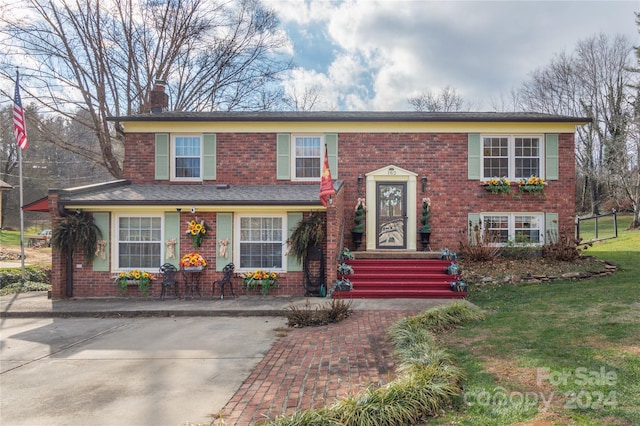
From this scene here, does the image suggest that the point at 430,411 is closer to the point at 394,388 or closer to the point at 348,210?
the point at 394,388

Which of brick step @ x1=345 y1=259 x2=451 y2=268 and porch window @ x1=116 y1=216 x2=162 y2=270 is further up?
porch window @ x1=116 y1=216 x2=162 y2=270

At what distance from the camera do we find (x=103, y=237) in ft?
34.3

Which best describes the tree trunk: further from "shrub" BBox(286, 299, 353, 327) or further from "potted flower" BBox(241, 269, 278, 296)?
"shrub" BBox(286, 299, 353, 327)

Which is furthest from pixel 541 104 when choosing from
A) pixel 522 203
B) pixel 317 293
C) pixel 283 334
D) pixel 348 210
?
pixel 283 334

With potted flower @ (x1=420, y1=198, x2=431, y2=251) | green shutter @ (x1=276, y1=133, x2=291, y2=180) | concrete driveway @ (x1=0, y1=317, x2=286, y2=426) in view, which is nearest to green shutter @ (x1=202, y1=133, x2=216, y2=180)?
green shutter @ (x1=276, y1=133, x2=291, y2=180)

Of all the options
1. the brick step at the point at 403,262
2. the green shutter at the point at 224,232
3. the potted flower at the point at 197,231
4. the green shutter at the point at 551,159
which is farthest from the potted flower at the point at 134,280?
the green shutter at the point at 551,159

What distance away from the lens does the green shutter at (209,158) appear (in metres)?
12.8

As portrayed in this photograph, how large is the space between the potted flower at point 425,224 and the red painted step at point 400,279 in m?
1.20

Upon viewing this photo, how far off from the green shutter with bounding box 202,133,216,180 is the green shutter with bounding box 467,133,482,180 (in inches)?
339

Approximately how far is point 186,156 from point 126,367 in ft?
28.8

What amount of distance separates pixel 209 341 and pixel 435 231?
851 centimetres

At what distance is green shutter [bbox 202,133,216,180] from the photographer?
1277 centimetres

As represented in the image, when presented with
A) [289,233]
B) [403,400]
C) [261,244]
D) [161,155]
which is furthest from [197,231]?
[403,400]

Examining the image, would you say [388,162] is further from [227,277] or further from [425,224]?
[227,277]
